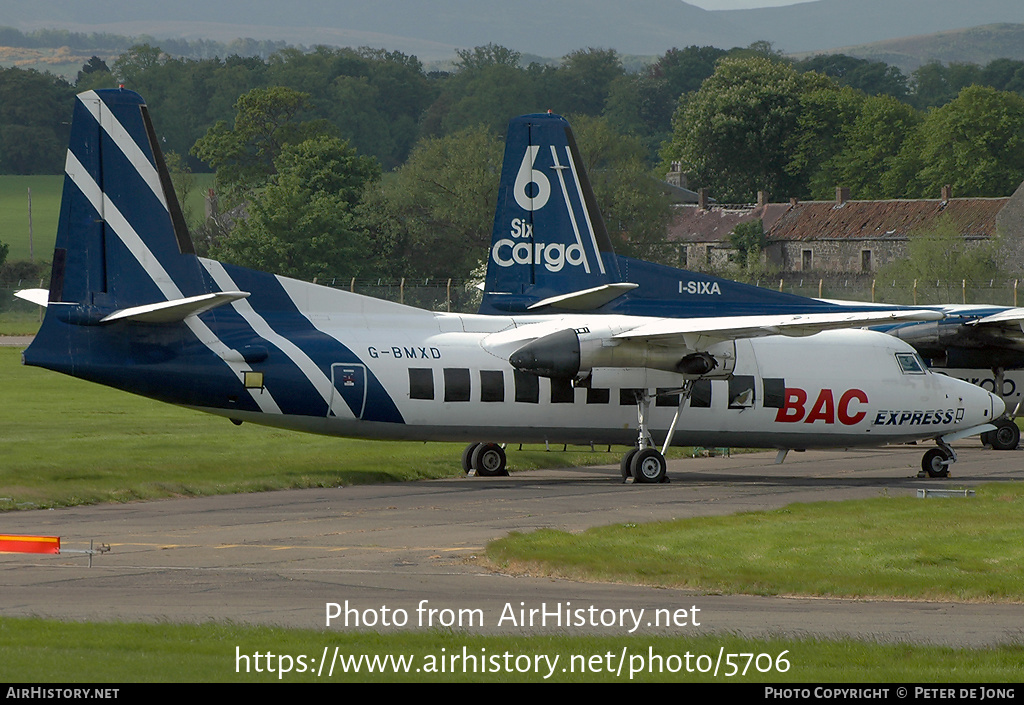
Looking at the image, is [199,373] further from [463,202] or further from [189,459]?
[463,202]

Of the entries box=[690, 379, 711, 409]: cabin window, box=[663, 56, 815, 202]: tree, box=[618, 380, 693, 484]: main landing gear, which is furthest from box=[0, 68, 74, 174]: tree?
box=[618, 380, 693, 484]: main landing gear

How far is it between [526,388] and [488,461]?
113 inches

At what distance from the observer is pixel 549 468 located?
3188cm

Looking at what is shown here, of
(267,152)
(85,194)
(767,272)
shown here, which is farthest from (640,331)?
(267,152)

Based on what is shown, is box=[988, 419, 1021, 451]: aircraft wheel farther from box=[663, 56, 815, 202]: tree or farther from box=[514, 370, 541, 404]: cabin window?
box=[663, 56, 815, 202]: tree

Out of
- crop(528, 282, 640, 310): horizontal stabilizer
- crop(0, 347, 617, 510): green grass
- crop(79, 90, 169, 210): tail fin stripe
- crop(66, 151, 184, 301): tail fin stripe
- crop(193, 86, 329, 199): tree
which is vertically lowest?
crop(0, 347, 617, 510): green grass

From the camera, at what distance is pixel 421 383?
27.0m

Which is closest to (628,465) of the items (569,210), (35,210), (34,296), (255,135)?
(569,210)

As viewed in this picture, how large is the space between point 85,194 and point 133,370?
10.5ft

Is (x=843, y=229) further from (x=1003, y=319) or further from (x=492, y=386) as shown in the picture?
(x=492, y=386)

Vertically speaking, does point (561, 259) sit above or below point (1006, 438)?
above

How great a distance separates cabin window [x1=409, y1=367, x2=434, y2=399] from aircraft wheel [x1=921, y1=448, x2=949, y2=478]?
1062 centimetres

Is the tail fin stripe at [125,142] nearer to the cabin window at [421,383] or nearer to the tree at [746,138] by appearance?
the cabin window at [421,383]

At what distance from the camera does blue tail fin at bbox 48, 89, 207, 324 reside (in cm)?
2503
